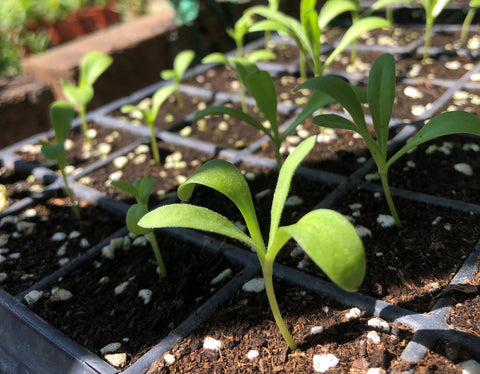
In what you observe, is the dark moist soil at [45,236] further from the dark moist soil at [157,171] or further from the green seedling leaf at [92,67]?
the green seedling leaf at [92,67]

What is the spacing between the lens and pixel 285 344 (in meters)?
0.96

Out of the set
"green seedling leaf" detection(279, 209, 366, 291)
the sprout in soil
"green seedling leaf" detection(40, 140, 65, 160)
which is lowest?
the sprout in soil

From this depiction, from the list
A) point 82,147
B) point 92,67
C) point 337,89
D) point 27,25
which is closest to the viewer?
point 337,89

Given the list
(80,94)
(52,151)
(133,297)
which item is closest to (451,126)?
(133,297)

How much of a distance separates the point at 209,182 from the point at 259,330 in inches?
13.0

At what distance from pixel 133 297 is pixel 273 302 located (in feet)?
1.43

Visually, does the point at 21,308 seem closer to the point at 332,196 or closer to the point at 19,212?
the point at 19,212

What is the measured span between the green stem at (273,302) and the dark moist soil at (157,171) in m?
0.78

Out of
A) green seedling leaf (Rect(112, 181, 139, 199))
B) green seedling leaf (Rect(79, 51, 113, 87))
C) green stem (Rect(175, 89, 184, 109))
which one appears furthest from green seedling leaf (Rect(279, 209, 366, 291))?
green stem (Rect(175, 89, 184, 109))

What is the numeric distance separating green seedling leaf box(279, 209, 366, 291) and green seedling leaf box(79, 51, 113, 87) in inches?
52.7

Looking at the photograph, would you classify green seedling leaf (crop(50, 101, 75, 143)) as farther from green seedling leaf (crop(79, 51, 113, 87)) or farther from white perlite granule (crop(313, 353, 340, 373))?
white perlite granule (crop(313, 353, 340, 373))

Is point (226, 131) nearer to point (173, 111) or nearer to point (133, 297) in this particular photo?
point (173, 111)

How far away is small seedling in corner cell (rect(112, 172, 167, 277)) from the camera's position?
107 centimetres

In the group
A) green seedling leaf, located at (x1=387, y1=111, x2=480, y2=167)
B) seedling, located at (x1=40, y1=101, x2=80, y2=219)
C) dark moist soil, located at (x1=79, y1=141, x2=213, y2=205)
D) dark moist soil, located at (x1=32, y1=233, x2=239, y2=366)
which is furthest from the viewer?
dark moist soil, located at (x1=79, y1=141, x2=213, y2=205)
